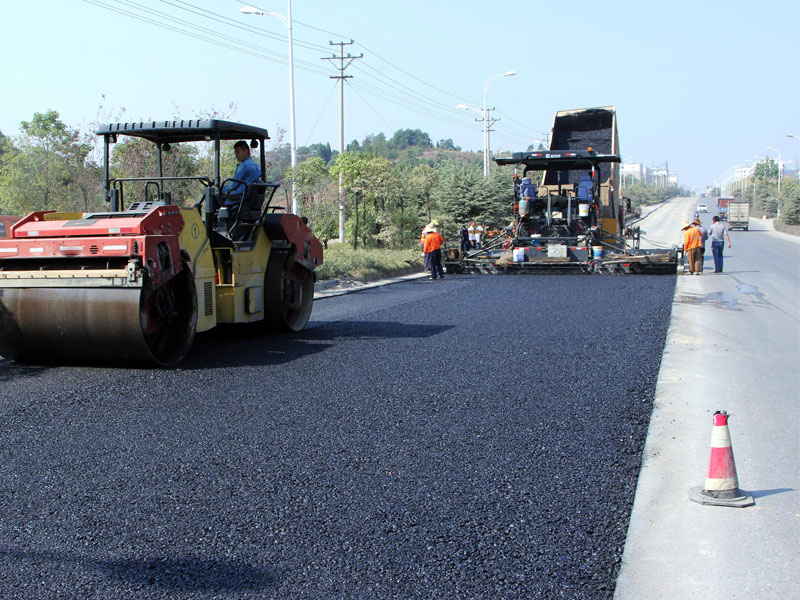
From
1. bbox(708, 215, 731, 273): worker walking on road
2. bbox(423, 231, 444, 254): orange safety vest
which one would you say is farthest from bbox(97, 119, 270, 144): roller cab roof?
bbox(708, 215, 731, 273): worker walking on road

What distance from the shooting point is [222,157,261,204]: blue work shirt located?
853 centimetres

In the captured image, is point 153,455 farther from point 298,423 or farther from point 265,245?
point 265,245

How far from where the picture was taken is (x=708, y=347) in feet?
30.6

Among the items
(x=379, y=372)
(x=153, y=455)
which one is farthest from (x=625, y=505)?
(x=379, y=372)

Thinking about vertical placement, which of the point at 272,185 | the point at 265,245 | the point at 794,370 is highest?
the point at 272,185

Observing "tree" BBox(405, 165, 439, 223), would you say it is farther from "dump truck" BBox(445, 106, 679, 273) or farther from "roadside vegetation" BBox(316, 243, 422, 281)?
"dump truck" BBox(445, 106, 679, 273)

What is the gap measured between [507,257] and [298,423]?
14.7m

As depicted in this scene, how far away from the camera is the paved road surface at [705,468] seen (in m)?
3.45

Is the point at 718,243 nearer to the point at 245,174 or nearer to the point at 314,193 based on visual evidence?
the point at 314,193

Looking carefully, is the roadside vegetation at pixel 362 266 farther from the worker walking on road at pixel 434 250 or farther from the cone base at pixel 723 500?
the cone base at pixel 723 500

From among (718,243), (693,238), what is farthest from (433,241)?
(718,243)

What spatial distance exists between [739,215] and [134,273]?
5464 centimetres

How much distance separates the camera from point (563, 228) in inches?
766

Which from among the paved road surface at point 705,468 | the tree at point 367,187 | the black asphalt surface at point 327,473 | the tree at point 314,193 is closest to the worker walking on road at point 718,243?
the paved road surface at point 705,468
